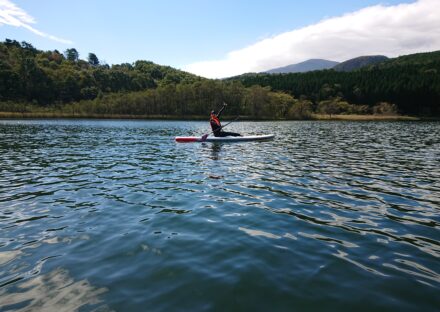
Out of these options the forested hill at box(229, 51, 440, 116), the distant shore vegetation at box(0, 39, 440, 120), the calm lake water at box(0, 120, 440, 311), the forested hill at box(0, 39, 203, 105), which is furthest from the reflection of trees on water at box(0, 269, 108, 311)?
the forested hill at box(0, 39, 203, 105)

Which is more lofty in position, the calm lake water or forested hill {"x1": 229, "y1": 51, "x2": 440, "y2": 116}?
forested hill {"x1": 229, "y1": 51, "x2": 440, "y2": 116}

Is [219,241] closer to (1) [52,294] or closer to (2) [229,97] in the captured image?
(1) [52,294]

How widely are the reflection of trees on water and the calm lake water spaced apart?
3 centimetres

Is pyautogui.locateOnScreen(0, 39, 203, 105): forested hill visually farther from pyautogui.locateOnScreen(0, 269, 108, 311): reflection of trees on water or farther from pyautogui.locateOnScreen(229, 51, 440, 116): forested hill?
pyautogui.locateOnScreen(0, 269, 108, 311): reflection of trees on water

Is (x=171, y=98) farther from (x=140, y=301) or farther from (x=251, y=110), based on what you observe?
(x=140, y=301)

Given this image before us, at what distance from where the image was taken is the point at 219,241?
24.9 feet

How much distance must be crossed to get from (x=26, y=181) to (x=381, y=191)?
1489 cm

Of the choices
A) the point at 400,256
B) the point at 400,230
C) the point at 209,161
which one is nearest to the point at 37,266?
the point at 400,256

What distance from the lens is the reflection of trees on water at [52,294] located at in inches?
195

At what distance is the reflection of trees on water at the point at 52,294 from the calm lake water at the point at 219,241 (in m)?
0.03

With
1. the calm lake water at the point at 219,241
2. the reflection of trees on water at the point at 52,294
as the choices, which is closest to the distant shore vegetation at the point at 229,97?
the calm lake water at the point at 219,241

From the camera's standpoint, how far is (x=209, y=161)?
1964 cm

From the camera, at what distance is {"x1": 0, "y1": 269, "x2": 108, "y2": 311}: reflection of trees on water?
4.95 m

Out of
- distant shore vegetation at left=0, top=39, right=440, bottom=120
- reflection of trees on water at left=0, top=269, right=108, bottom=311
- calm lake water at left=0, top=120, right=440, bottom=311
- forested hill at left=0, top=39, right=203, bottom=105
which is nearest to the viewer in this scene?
reflection of trees on water at left=0, top=269, right=108, bottom=311
